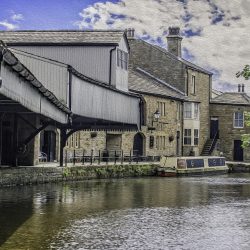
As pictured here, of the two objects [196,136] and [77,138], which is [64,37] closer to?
[77,138]

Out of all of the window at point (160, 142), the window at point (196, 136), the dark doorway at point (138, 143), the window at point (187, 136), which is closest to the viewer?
the dark doorway at point (138, 143)

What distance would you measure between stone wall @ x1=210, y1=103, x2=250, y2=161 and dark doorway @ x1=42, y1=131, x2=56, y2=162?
26936 millimetres

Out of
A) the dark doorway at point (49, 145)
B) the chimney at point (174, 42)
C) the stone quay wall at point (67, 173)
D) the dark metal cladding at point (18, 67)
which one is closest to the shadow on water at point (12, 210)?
the stone quay wall at point (67, 173)

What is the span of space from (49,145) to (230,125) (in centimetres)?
2781

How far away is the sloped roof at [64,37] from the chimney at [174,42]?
21274 mm

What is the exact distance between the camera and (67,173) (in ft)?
109

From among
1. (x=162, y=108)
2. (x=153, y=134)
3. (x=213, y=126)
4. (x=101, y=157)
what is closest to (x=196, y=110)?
(x=213, y=126)

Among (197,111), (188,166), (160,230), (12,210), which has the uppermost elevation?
(197,111)

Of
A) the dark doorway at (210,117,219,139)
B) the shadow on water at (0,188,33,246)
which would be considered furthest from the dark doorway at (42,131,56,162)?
the dark doorway at (210,117,219,139)

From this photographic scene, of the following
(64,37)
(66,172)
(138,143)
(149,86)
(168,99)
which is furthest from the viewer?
(168,99)

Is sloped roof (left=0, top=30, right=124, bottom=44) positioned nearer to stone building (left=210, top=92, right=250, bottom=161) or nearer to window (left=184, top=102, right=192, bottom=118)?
window (left=184, top=102, right=192, bottom=118)

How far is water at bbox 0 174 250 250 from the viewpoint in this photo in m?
14.8

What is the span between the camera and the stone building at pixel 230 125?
6178 centimetres

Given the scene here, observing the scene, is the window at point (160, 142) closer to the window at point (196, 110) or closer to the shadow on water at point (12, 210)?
the window at point (196, 110)
